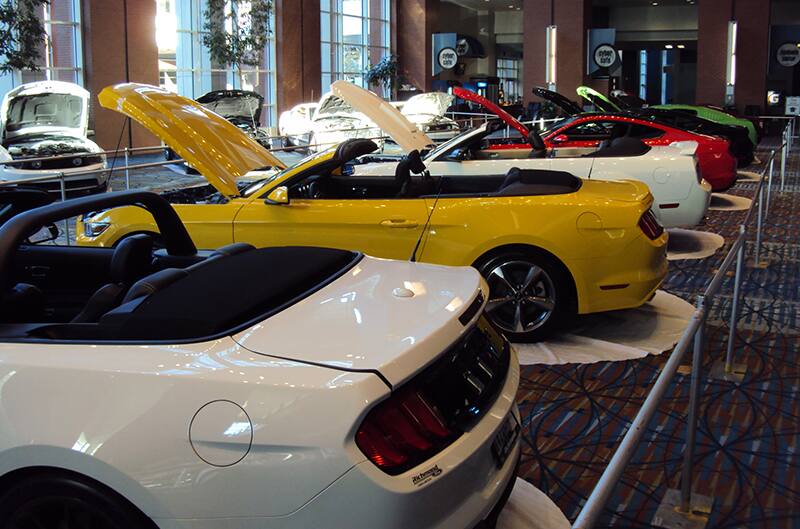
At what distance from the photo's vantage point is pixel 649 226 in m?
5.90

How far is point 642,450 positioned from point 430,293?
5.87 feet

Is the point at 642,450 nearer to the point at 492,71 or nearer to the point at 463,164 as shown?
the point at 463,164

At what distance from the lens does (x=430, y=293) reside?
3.19 meters

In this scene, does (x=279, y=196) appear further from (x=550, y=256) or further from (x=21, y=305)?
(x=21, y=305)

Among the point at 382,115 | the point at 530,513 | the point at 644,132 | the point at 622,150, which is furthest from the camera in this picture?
the point at 644,132

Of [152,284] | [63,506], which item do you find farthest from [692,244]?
[63,506]

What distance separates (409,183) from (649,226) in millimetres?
1972

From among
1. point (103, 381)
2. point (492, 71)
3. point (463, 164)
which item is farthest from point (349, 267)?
point (492, 71)

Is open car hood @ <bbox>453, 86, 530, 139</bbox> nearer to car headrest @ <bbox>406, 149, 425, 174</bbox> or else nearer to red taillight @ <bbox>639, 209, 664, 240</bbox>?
car headrest @ <bbox>406, 149, 425, 174</bbox>

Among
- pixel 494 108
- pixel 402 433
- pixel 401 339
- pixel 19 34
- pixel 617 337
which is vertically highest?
pixel 19 34

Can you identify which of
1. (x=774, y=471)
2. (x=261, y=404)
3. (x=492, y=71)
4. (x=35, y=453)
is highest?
(x=492, y=71)

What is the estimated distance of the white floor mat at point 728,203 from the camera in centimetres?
1282

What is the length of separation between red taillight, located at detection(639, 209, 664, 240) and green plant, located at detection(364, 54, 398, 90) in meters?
28.4

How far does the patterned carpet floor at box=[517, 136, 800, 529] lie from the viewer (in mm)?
3820
